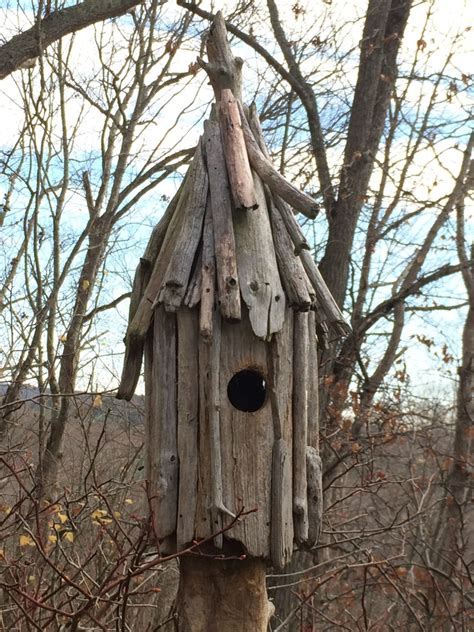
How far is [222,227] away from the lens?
3076 millimetres

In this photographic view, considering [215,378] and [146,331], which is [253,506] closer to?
[215,378]

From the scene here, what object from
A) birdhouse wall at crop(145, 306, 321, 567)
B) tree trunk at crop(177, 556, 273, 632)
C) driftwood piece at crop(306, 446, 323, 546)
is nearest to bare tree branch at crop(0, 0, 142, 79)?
birdhouse wall at crop(145, 306, 321, 567)

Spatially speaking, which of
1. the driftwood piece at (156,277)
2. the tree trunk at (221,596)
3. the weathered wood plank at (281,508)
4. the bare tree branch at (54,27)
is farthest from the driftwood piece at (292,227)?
the bare tree branch at (54,27)

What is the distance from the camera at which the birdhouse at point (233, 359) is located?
2.86 metres

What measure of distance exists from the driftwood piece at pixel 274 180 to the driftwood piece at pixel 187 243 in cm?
21

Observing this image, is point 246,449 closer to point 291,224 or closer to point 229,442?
point 229,442

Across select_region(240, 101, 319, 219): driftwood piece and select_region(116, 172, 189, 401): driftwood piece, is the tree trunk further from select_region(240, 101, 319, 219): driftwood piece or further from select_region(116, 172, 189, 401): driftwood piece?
select_region(240, 101, 319, 219): driftwood piece

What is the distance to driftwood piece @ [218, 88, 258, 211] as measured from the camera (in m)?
3.04

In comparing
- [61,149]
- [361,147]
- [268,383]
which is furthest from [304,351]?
[61,149]

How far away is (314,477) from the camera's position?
306 cm

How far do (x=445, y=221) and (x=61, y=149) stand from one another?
16.9 ft

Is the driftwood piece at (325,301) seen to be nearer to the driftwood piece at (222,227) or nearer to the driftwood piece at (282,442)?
the driftwood piece at (282,442)

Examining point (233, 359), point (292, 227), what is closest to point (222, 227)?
point (292, 227)

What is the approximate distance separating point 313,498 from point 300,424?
0.96ft
